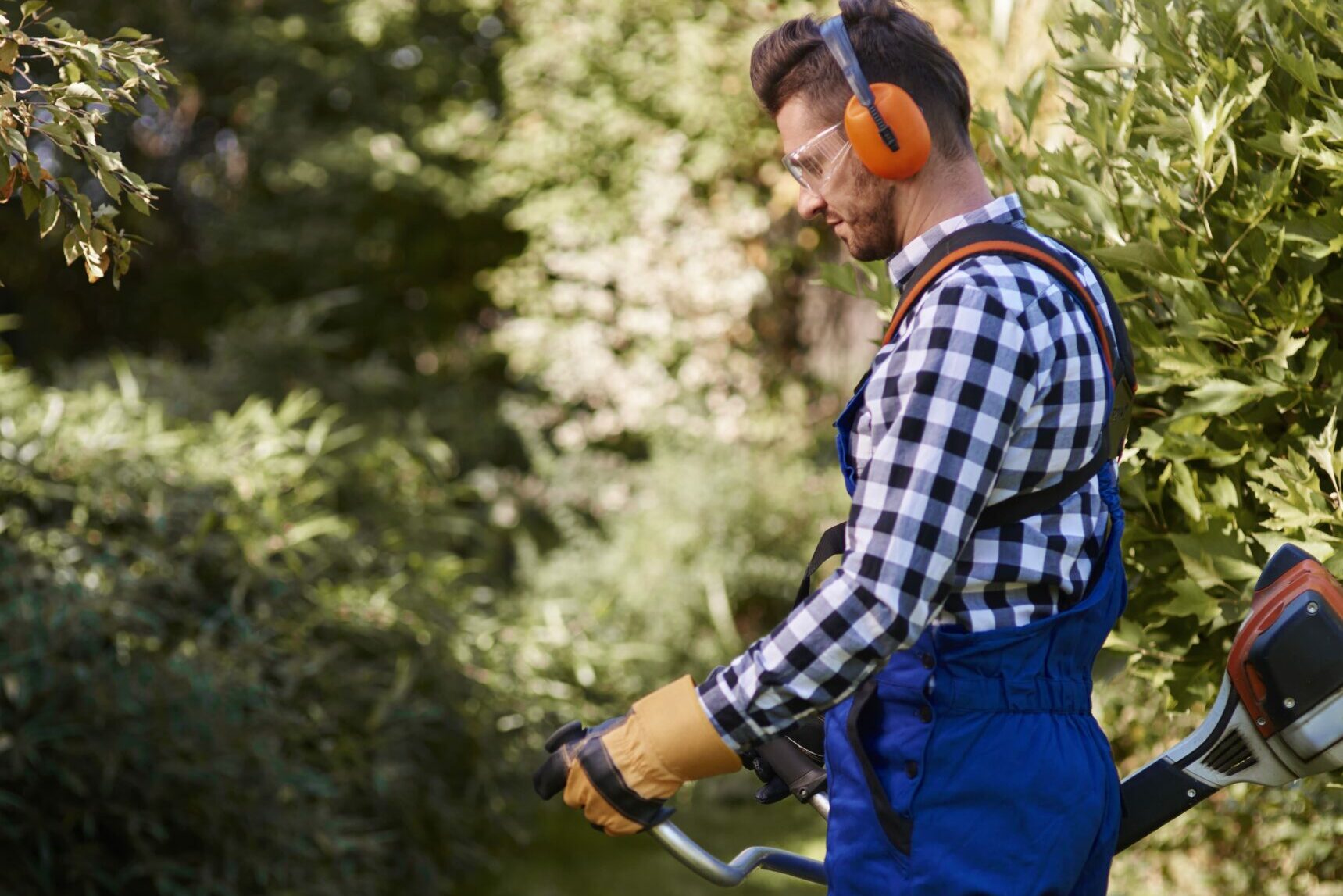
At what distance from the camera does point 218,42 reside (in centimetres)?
1061

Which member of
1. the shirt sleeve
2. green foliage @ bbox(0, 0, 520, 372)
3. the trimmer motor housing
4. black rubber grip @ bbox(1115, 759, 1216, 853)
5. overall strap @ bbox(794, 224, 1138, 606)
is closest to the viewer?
the shirt sleeve

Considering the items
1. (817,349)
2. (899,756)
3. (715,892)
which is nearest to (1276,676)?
(899,756)

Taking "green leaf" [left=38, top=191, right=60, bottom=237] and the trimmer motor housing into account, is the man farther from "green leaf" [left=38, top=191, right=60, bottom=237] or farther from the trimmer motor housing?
"green leaf" [left=38, top=191, right=60, bottom=237]

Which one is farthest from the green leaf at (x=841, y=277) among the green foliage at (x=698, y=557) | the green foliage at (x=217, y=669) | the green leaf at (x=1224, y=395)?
the green foliage at (x=698, y=557)

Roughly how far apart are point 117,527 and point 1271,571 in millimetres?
3856

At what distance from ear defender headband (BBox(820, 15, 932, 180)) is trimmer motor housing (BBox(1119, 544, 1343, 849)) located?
74 cm

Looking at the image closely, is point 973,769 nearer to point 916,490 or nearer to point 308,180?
point 916,490

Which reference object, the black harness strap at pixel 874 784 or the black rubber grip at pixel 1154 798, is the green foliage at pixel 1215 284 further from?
the black harness strap at pixel 874 784

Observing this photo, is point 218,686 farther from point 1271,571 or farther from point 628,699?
point 1271,571

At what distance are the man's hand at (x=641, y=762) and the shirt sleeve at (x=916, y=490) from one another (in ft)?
0.39

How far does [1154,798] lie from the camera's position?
6.03 feet

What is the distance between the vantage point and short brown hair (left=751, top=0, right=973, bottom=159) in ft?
5.61

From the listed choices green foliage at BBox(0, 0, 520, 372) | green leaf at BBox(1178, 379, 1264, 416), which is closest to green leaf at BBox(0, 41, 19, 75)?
green leaf at BBox(1178, 379, 1264, 416)

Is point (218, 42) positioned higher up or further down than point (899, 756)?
further down
